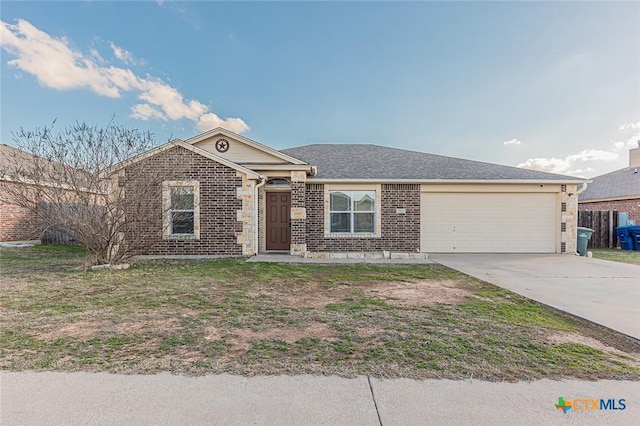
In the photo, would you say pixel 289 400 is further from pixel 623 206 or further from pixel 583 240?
pixel 623 206

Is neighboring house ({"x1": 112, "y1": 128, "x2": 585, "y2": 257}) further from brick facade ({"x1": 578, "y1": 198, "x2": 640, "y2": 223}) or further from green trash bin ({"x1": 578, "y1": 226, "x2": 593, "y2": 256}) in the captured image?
brick facade ({"x1": 578, "y1": 198, "x2": 640, "y2": 223})

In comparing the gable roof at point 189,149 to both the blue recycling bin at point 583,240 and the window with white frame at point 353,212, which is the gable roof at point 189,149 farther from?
the blue recycling bin at point 583,240

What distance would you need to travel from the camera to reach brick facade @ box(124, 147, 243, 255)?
995 cm

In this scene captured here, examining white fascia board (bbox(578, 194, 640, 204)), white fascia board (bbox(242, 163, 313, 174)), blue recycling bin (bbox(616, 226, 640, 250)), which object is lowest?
blue recycling bin (bbox(616, 226, 640, 250))

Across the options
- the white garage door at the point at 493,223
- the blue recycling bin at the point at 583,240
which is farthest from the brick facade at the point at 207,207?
the blue recycling bin at the point at 583,240

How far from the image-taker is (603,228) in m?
14.7

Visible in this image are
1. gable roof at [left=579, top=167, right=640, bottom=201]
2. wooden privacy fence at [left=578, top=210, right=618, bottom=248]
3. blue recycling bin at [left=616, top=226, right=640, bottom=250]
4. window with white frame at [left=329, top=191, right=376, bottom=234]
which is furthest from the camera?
gable roof at [left=579, top=167, right=640, bottom=201]

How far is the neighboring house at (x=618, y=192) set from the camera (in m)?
16.7

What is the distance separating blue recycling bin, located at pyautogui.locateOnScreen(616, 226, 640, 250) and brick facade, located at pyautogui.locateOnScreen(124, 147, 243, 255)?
17.6 metres

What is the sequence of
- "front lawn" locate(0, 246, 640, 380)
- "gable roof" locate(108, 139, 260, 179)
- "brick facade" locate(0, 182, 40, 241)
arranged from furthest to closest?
"brick facade" locate(0, 182, 40, 241), "gable roof" locate(108, 139, 260, 179), "front lawn" locate(0, 246, 640, 380)

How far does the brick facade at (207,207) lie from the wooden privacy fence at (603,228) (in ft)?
56.9

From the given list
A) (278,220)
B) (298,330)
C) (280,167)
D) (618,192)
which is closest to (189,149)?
(280,167)

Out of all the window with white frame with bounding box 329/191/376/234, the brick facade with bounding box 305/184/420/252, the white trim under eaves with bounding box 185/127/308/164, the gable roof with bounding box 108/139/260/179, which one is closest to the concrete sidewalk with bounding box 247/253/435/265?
the brick facade with bounding box 305/184/420/252

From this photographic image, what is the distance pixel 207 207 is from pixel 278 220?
2.65m
